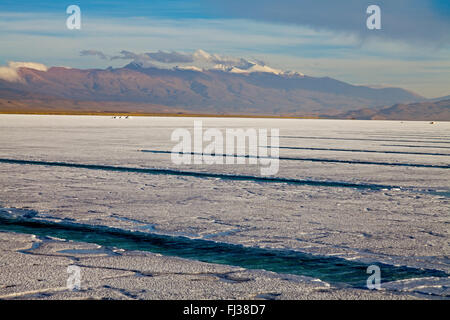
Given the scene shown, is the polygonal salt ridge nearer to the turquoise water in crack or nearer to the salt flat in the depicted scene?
the salt flat

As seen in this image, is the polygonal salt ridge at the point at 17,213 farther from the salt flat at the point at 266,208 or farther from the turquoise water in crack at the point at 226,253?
the turquoise water in crack at the point at 226,253

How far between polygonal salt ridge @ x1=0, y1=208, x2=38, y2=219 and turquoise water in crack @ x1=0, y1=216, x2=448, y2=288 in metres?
0.25

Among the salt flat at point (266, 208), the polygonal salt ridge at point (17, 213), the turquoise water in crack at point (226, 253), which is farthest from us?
the polygonal salt ridge at point (17, 213)

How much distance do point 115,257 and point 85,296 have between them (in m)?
1.01

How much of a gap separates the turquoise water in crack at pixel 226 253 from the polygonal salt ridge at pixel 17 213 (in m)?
0.25

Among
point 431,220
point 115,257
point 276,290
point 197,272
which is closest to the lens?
point 276,290

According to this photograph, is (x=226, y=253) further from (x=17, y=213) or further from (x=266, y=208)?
(x=17, y=213)

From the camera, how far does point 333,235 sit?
18.7ft

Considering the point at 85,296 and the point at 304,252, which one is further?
the point at 304,252

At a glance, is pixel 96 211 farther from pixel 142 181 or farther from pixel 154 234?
pixel 142 181

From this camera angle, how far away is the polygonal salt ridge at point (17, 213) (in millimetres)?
6562

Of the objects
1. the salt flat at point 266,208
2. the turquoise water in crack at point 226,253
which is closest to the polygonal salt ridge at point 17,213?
the salt flat at point 266,208
